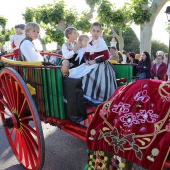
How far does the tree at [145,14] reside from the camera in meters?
8.68

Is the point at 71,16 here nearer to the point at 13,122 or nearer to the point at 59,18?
the point at 59,18

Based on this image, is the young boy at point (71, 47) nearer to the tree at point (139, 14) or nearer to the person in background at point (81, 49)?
the person in background at point (81, 49)

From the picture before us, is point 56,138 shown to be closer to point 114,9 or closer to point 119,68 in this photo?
point 119,68

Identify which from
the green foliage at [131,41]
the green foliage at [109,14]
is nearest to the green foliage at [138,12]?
the green foliage at [109,14]

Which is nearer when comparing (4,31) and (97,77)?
(97,77)

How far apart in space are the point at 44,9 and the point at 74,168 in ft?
46.5

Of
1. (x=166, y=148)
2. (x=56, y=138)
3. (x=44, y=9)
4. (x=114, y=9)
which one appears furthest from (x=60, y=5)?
(x=166, y=148)

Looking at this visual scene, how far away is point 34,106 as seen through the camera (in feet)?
7.92

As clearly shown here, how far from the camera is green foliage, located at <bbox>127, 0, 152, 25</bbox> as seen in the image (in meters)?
8.64

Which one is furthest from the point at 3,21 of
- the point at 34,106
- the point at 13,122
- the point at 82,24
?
the point at 34,106

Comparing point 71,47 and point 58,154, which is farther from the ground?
point 71,47

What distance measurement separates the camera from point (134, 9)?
8.73 m

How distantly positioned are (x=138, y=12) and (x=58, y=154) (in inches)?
265

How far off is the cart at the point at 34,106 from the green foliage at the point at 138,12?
664 centimetres
